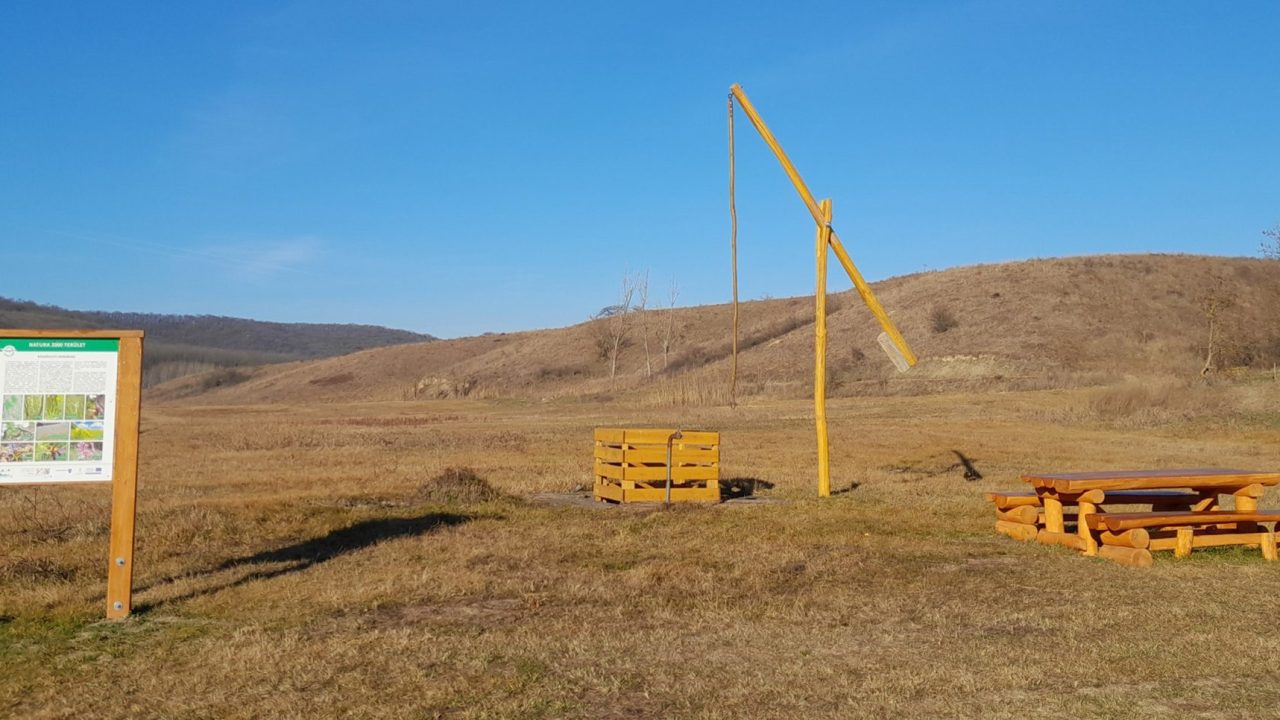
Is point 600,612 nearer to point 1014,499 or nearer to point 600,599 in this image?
point 600,599

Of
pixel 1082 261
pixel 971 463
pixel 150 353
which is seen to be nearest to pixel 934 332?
pixel 1082 261

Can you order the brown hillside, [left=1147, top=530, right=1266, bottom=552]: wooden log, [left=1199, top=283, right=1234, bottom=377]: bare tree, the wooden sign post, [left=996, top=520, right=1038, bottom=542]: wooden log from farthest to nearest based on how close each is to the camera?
the brown hillside → [left=1199, top=283, right=1234, bottom=377]: bare tree → [left=996, top=520, right=1038, bottom=542]: wooden log → [left=1147, top=530, right=1266, bottom=552]: wooden log → the wooden sign post

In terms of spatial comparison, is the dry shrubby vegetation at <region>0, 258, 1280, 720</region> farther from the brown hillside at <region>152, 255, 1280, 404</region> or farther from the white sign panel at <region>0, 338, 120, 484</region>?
the brown hillside at <region>152, 255, 1280, 404</region>

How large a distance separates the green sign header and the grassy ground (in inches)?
78.3

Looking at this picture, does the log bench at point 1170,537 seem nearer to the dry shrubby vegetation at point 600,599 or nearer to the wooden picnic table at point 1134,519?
the wooden picnic table at point 1134,519

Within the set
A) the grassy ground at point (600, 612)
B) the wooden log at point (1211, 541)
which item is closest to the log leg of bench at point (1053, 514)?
the grassy ground at point (600, 612)

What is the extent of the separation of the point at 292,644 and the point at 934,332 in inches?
2406

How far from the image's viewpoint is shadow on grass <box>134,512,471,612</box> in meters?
9.16

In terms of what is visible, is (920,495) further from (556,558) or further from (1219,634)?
(1219,634)

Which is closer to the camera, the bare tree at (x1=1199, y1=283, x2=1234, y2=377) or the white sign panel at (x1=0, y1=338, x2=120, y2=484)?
the white sign panel at (x1=0, y1=338, x2=120, y2=484)

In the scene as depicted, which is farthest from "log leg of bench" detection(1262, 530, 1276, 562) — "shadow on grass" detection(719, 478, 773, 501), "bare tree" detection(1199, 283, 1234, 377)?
"bare tree" detection(1199, 283, 1234, 377)

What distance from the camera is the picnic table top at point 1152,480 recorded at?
10703 millimetres

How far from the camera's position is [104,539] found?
1137cm

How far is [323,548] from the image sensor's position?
11.1 meters
